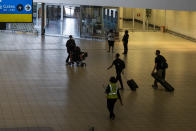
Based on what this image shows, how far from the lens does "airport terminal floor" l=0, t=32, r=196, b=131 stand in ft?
44.8

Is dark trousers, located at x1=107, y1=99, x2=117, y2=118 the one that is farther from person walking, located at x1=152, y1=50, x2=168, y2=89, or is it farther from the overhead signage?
person walking, located at x1=152, y1=50, x2=168, y2=89

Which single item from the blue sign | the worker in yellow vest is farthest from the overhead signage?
the worker in yellow vest

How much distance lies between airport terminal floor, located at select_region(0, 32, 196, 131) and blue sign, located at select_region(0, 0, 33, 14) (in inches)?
115

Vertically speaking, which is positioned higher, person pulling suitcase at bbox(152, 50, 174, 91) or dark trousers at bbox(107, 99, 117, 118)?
person pulling suitcase at bbox(152, 50, 174, 91)

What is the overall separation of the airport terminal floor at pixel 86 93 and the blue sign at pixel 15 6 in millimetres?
2927

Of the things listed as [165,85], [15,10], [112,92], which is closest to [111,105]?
[112,92]

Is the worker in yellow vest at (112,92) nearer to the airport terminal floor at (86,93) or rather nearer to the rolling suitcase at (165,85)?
the airport terminal floor at (86,93)

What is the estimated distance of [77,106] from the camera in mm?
15297

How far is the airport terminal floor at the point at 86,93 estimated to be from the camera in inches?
537

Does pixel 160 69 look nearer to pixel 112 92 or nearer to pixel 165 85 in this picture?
pixel 165 85

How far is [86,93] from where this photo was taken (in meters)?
17.2

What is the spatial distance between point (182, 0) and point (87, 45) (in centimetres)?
832

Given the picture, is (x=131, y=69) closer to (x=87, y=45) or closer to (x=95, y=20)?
(x=87, y=45)

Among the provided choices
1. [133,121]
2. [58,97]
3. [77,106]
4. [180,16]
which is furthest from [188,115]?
[180,16]
